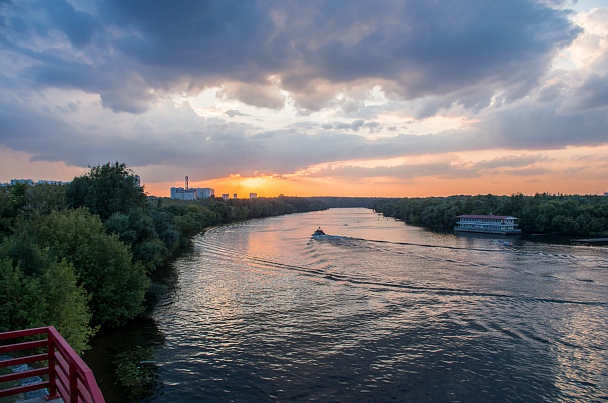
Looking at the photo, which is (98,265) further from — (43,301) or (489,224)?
(489,224)

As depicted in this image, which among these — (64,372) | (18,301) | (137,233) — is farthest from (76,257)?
(64,372)

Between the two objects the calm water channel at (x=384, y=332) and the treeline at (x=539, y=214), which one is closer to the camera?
the calm water channel at (x=384, y=332)

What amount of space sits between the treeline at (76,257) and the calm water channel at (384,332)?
482 centimetres

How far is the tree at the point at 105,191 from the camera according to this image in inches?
2290

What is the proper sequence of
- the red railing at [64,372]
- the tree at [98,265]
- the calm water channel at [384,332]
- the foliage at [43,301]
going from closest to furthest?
the red railing at [64,372] < the foliage at [43,301] < the calm water channel at [384,332] < the tree at [98,265]

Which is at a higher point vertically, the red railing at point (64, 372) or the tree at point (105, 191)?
the tree at point (105, 191)

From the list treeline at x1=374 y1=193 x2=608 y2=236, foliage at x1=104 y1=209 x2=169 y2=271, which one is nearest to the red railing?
foliage at x1=104 y1=209 x2=169 y2=271

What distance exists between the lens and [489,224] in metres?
123

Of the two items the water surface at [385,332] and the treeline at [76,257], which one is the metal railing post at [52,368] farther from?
the water surface at [385,332]

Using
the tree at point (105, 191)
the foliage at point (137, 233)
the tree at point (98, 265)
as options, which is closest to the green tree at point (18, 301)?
the tree at point (98, 265)

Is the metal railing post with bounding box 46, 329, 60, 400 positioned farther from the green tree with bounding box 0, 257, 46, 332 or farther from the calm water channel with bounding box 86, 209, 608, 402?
the calm water channel with bounding box 86, 209, 608, 402

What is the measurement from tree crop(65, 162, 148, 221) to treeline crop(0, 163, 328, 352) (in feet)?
0.44

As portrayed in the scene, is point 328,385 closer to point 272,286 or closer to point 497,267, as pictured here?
point 272,286

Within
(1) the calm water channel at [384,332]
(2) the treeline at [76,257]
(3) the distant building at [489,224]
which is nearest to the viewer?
(2) the treeline at [76,257]
